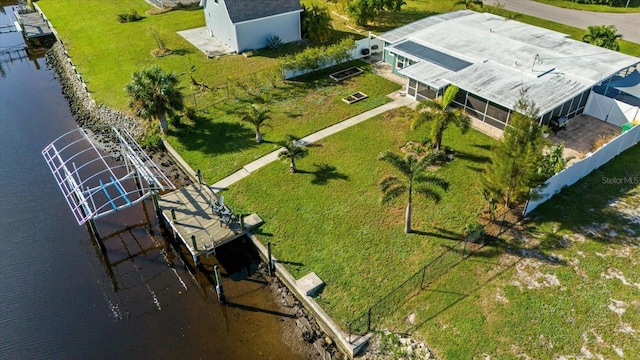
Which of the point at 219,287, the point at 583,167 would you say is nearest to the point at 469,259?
the point at 583,167

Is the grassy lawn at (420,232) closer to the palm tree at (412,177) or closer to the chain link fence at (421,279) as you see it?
the chain link fence at (421,279)

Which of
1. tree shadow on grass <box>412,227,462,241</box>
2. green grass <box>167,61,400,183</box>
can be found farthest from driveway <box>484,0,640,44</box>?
tree shadow on grass <box>412,227,462,241</box>

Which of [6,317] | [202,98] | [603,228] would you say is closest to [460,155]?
[603,228]

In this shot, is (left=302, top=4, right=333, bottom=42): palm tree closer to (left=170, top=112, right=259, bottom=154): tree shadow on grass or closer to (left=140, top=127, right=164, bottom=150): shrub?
(left=170, top=112, right=259, bottom=154): tree shadow on grass

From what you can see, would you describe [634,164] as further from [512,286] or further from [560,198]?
[512,286]

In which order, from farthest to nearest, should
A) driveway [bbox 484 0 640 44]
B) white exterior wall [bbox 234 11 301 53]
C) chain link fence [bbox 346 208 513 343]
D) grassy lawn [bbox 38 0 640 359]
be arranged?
driveway [bbox 484 0 640 44]
white exterior wall [bbox 234 11 301 53]
chain link fence [bbox 346 208 513 343]
grassy lawn [bbox 38 0 640 359]
